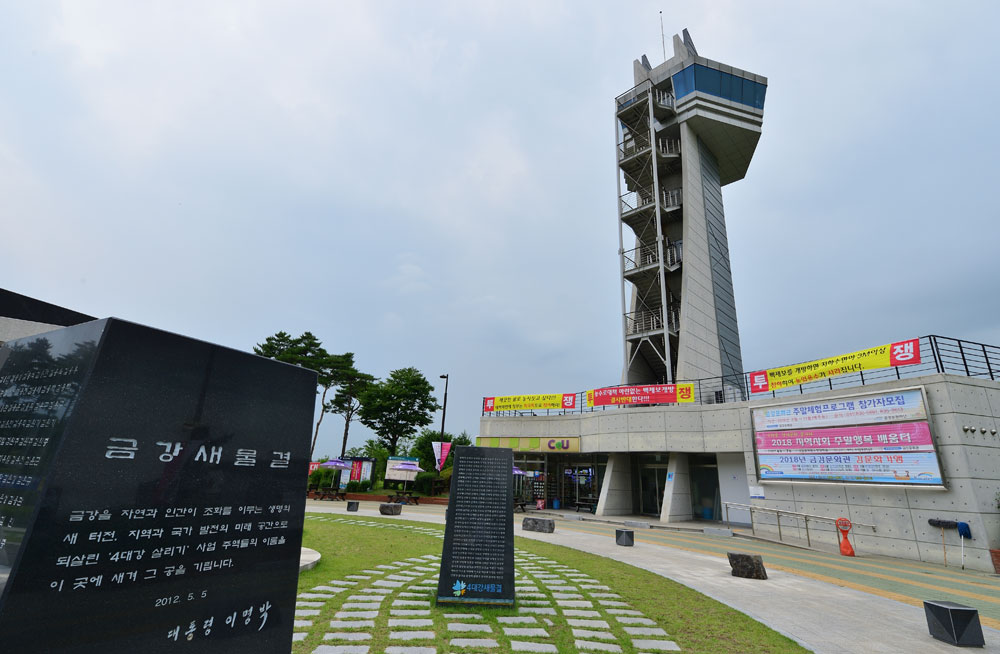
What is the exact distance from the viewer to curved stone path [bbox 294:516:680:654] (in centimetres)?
483

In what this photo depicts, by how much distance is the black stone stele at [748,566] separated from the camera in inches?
355

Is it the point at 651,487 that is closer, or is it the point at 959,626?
Result: the point at 959,626

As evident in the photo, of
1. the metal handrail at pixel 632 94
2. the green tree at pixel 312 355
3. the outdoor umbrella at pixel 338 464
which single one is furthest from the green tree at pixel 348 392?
the metal handrail at pixel 632 94

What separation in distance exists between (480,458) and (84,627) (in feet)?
18.0

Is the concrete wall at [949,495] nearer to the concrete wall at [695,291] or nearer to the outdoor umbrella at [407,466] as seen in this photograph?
the concrete wall at [695,291]

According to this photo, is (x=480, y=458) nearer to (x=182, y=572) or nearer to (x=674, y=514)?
(x=182, y=572)

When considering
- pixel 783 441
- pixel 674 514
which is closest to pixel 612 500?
pixel 674 514

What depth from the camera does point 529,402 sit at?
26031 millimetres

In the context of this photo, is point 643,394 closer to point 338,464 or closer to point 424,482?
point 424,482

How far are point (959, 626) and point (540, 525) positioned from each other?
36.2ft

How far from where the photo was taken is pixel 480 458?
7172 millimetres

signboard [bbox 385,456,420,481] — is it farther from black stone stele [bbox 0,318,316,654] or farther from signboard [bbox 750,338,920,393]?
black stone stele [bbox 0,318,316,654]

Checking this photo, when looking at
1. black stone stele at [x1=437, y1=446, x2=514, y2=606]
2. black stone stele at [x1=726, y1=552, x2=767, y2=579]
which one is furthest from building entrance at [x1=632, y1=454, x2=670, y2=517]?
black stone stele at [x1=437, y1=446, x2=514, y2=606]

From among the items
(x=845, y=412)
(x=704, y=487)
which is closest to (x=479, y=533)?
(x=845, y=412)
